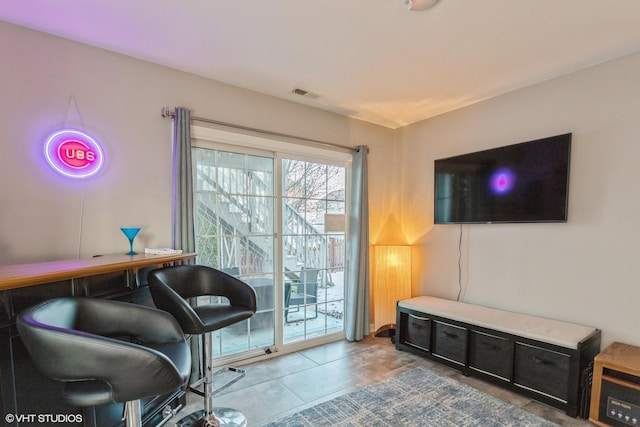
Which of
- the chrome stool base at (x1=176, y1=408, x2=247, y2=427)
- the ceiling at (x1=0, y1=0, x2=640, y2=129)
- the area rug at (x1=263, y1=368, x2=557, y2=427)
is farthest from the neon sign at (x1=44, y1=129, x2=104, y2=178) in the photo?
the area rug at (x1=263, y1=368, x2=557, y2=427)

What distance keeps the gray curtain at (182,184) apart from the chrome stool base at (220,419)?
1.16m

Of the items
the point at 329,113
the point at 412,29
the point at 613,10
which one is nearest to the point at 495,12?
the point at 412,29

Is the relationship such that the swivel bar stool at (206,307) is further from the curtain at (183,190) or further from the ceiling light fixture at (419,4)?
the ceiling light fixture at (419,4)

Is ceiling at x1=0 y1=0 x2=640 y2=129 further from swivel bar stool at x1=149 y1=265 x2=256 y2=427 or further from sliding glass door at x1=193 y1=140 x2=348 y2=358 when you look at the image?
swivel bar stool at x1=149 y1=265 x2=256 y2=427

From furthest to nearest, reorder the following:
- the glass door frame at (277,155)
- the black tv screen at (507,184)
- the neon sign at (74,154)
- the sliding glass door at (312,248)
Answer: the sliding glass door at (312,248), the glass door frame at (277,155), the black tv screen at (507,184), the neon sign at (74,154)

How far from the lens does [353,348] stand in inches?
126

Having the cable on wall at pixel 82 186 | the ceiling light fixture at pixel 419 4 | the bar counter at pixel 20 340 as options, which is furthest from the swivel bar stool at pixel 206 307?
the ceiling light fixture at pixel 419 4

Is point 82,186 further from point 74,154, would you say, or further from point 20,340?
point 20,340

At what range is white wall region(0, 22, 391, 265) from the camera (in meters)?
1.85

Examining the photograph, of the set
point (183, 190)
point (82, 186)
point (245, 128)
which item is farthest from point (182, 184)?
point (245, 128)

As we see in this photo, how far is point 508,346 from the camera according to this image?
2371 millimetres

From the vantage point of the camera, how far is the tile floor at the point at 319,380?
2.14 m

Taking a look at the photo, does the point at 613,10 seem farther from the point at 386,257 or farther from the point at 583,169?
the point at 386,257

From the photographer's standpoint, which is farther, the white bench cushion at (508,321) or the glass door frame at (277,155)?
the glass door frame at (277,155)
